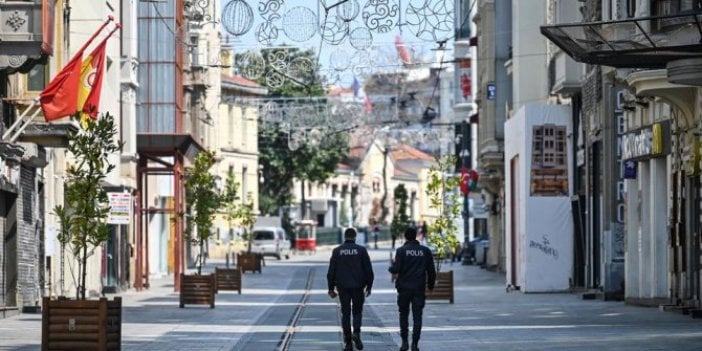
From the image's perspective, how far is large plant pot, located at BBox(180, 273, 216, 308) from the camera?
4450cm

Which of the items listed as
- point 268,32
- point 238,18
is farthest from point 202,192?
point 268,32

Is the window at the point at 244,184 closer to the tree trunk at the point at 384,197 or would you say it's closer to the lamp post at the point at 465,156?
the lamp post at the point at 465,156

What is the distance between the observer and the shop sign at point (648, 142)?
39531mm

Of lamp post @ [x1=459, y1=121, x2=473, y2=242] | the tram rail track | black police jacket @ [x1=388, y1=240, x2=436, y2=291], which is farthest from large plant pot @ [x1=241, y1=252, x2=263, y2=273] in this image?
black police jacket @ [x1=388, y1=240, x2=436, y2=291]

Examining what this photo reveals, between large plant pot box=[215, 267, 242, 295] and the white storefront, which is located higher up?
the white storefront

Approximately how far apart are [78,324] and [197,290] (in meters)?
20.1

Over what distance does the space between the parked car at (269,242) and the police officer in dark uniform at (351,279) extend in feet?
268

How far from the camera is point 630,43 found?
2728cm

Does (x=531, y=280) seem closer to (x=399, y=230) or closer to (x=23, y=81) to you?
(x=23, y=81)

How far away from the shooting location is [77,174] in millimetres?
28141

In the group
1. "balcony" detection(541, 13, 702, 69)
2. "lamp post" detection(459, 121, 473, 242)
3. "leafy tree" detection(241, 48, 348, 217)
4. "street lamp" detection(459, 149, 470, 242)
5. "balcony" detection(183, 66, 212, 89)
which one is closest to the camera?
"balcony" detection(541, 13, 702, 69)

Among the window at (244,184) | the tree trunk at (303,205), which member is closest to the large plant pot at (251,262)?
the window at (244,184)

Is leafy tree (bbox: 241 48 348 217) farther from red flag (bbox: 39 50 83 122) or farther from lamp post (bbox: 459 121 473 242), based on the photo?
red flag (bbox: 39 50 83 122)

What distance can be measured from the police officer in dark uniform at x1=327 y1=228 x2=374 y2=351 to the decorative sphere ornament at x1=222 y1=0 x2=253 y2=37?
1391cm
